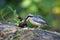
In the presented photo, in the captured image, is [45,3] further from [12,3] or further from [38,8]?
[12,3]

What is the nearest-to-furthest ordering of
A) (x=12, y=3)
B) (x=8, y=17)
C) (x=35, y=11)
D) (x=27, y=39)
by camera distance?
(x=27, y=39)
(x=8, y=17)
(x=35, y=11)
(x=12, y=3)

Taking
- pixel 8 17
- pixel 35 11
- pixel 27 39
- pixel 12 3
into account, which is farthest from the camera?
pixel 12 3

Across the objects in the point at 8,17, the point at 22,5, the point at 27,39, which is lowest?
the point at 27,39

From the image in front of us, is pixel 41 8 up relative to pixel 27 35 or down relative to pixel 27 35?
up

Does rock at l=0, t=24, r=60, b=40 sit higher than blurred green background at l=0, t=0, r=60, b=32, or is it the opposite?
blurred green background at l=0, t=0, r=60, b=32

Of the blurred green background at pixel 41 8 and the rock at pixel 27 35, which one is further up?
the blurred green background at pixel 41 8

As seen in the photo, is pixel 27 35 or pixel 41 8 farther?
pixel 41 8

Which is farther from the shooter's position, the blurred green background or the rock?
the blurred green background

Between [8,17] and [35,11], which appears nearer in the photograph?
[8,17]

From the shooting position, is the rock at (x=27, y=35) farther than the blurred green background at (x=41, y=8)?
No

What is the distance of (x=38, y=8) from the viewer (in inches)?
171

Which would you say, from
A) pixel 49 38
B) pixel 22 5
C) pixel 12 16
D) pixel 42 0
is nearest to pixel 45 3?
pixel 42 0

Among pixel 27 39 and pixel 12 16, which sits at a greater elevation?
pixel 12 16

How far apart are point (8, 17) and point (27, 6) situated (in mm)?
1648
